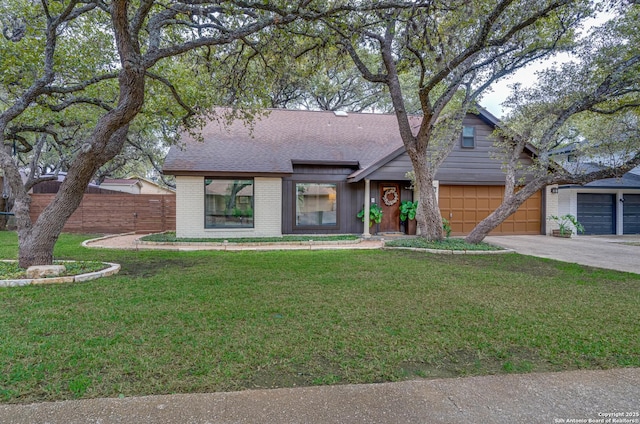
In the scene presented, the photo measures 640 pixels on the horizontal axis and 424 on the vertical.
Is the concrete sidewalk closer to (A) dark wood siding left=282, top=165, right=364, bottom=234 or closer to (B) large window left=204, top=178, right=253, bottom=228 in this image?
(B) large window left=204, top=178, right=253, bottom=228

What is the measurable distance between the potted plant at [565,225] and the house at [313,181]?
0.49m

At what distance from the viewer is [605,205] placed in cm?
1429

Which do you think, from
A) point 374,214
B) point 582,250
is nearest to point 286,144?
point 374,214

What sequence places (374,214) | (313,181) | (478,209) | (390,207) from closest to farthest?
(374,214) → (313,181) → (390,207) → (478,209)

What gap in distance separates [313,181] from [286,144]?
6.24 feet

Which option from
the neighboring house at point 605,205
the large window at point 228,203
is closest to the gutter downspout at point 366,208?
the large window at point 228,203

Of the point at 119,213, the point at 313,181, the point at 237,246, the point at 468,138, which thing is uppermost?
the point at 468,138

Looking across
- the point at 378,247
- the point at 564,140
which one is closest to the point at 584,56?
the point at 378,247

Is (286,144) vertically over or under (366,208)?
over

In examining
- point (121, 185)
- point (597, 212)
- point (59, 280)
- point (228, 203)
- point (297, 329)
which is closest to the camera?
point (297, 329)

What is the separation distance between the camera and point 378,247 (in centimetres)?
975

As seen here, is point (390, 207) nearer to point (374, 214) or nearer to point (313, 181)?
point (374, 214)

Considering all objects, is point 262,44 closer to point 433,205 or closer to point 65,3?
point 65,3

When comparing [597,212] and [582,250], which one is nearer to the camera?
[582,250]
